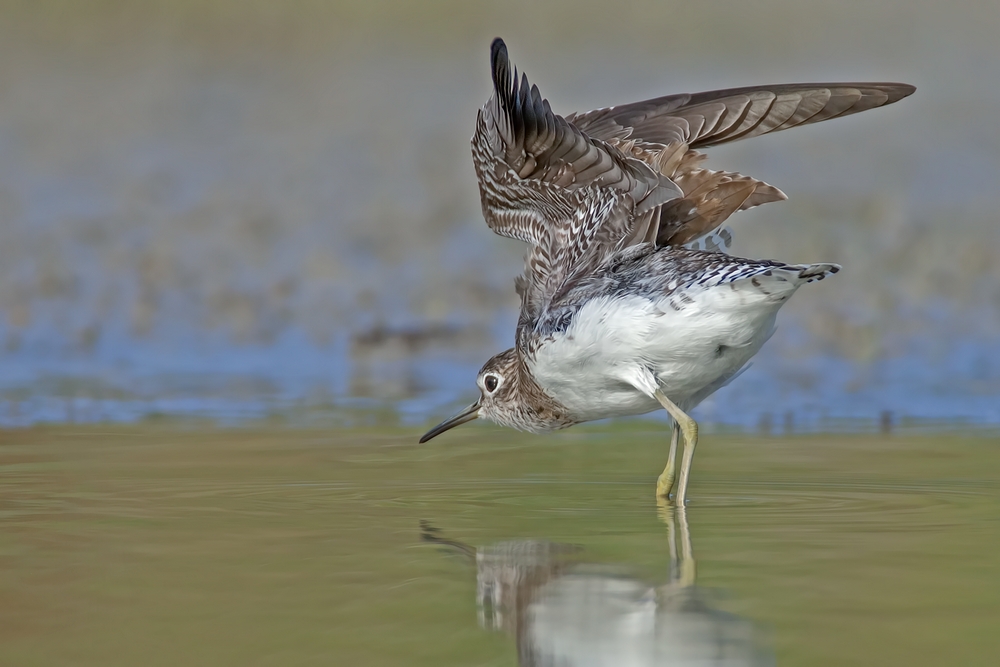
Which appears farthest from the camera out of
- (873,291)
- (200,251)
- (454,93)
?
(454,93)

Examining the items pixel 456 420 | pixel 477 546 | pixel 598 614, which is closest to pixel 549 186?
pixel 456 420

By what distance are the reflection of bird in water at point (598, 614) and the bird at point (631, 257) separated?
131 centimetres

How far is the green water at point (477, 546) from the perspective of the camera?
4.26m

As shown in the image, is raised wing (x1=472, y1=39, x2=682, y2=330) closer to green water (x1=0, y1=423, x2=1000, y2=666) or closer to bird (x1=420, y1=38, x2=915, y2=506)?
bird (x1=420, y1=38, x2=915, y2=506)

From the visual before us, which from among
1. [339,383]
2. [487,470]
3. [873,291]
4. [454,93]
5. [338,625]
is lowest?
[338,625]

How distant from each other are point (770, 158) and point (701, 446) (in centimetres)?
640

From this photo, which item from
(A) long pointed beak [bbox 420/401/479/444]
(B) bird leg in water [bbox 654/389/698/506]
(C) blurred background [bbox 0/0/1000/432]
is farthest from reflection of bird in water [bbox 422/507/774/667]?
(C) blurred background [bbox 0/0/1000/432]

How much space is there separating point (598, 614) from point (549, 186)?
9.69 feet

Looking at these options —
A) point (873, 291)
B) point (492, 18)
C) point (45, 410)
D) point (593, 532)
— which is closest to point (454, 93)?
point (492, 18)

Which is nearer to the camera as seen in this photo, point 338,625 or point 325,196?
point 338,625

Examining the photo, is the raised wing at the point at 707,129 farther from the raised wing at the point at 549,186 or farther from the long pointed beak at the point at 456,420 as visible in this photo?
the long pointed beak at the point at 456,420

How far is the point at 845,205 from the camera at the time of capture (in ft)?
43.7

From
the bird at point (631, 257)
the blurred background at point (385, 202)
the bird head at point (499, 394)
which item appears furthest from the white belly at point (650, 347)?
the blurred background at point (385, 202)

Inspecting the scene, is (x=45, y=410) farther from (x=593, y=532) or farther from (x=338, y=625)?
(x=338, y=625)
